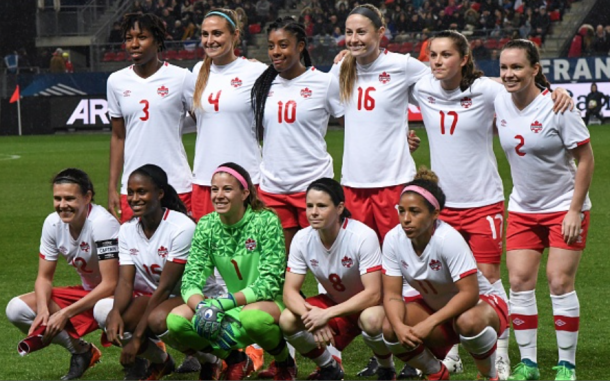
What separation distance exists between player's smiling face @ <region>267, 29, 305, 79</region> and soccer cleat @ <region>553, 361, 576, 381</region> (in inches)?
92.3

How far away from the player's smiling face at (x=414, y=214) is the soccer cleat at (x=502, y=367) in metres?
1.03

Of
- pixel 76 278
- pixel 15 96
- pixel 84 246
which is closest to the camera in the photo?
pixel 84 246

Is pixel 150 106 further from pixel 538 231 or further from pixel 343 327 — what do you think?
pixel 538 231

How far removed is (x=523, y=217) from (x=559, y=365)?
0.83 meters

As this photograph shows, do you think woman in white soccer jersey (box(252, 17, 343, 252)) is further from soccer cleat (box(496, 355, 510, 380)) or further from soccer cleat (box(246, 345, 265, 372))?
soccer cleat (box(496, 355, 510, 380))

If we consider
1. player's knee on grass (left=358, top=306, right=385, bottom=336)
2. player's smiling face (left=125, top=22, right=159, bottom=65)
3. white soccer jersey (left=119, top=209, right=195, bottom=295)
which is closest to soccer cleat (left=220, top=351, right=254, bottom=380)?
white soccer jersey (left=119, top=209, right=195, bottom=295)

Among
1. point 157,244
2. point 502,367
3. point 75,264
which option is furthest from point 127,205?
point 502,367

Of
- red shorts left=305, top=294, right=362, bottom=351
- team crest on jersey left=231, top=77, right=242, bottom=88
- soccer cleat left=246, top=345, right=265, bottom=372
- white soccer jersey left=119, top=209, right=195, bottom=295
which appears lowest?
soccer cleat left=246, top=345, right=265, bottom=372

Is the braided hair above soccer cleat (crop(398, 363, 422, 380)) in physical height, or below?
above

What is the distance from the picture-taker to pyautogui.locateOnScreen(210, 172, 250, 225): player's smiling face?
570 centimetres

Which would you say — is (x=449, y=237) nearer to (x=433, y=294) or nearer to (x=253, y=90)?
(x=433, y=294)

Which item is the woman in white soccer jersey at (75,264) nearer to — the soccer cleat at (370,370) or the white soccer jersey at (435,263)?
the soccer cleat at (370,370)

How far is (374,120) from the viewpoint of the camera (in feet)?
20.3

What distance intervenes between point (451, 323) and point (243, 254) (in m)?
1.23
